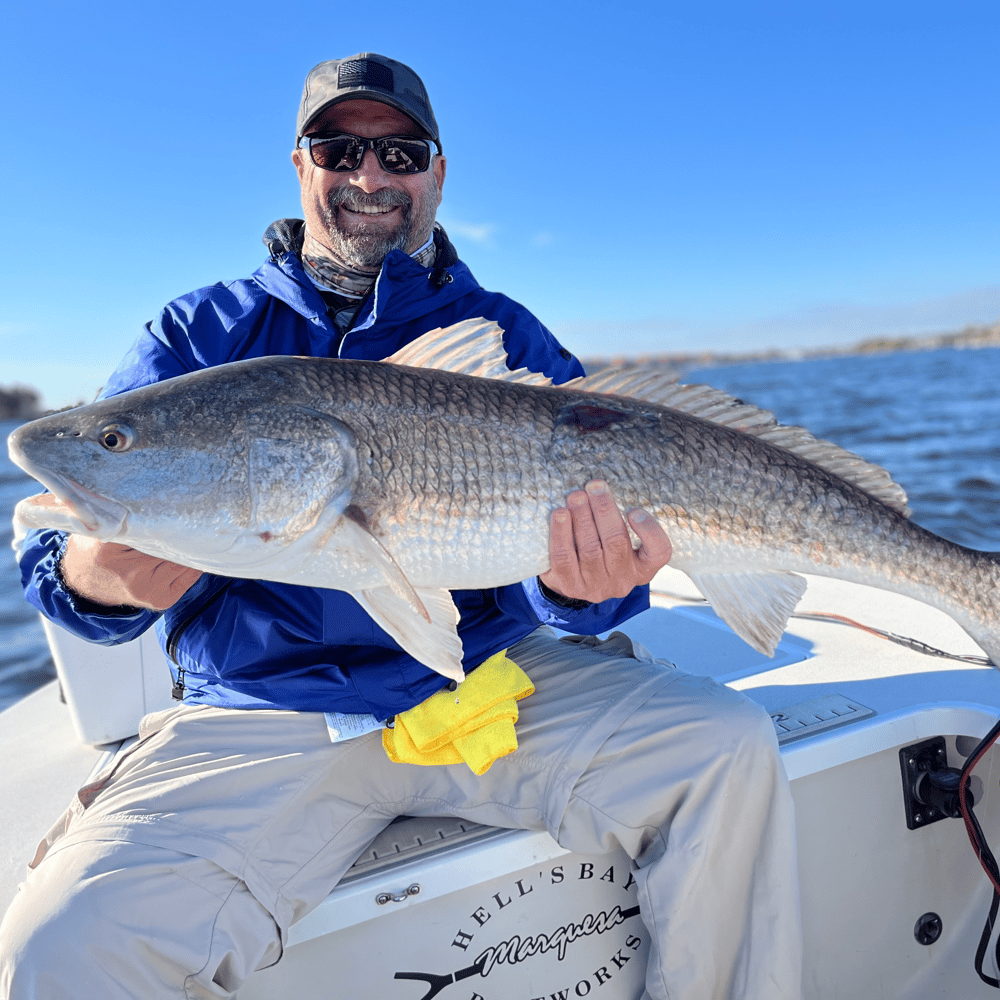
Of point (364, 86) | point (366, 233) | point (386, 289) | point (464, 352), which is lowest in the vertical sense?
point (464, 352)

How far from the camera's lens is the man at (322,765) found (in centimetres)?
223

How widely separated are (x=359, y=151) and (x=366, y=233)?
41cm

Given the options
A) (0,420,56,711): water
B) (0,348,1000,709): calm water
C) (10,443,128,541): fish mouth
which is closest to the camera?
(10,443,128,541): fish mouth

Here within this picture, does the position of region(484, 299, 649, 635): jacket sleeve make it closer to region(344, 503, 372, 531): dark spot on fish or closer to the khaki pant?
the khaki pant

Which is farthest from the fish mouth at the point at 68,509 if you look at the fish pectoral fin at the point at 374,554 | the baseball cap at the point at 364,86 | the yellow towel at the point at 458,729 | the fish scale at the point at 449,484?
the baseball cap at the point at 364,86

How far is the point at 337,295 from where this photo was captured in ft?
11.2

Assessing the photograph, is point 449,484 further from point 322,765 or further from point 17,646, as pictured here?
point 17,646

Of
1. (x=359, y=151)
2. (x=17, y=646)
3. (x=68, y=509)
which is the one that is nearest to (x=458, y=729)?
(x=68, y=509)

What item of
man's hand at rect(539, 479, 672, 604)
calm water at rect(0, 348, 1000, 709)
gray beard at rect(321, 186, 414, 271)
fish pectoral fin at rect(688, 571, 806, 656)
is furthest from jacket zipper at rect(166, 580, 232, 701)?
calm water at rect(0, 348, 1000, 709)

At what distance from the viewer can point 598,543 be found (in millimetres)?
2463

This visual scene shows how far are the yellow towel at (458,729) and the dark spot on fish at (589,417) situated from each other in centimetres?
103

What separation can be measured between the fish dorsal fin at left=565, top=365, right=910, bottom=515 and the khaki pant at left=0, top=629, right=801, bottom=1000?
91 cm

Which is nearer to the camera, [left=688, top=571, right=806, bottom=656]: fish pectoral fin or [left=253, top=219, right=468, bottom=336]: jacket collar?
[left=688, top=571, right=806, bottom=656]: fish pectoral fin

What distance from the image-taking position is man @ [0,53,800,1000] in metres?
2.23
